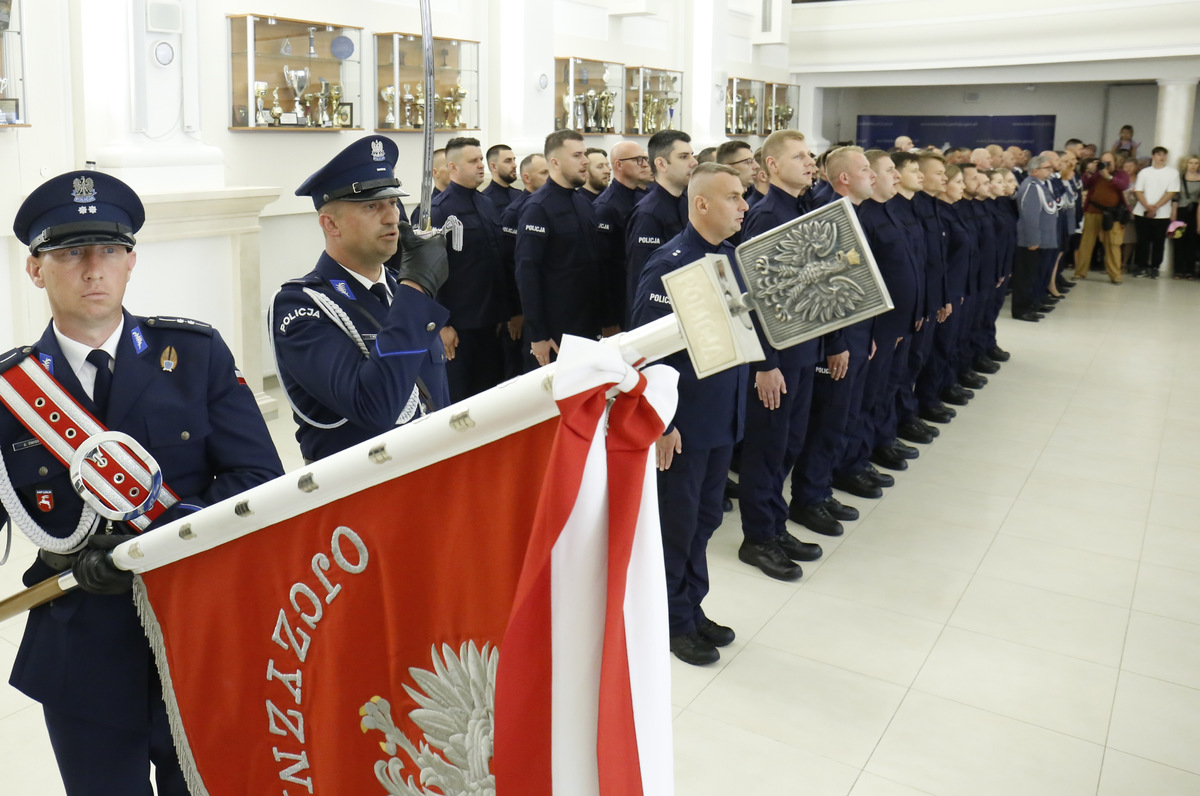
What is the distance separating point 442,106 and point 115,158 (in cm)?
338

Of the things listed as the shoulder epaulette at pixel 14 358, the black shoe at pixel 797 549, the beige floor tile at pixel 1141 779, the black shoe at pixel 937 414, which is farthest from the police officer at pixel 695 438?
the black shoe at pixel 937 414

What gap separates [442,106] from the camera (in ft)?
27.1

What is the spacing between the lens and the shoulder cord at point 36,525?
162 centimetres

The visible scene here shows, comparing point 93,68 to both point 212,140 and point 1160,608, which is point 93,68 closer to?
point 212,140

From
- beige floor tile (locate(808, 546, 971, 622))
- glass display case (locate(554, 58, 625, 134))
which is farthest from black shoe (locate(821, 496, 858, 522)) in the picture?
glass display case (locate(554, 58, 625, 134))

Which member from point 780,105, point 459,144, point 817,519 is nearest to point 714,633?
point 817,519

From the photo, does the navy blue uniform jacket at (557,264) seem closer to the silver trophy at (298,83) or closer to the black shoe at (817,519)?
the black shoe at (817,519)

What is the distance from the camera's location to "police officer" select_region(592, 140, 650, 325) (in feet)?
18.0

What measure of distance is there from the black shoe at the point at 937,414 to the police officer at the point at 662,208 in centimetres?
257

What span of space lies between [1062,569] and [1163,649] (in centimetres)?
70

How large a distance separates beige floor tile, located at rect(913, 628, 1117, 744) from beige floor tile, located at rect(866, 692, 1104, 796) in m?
0.08

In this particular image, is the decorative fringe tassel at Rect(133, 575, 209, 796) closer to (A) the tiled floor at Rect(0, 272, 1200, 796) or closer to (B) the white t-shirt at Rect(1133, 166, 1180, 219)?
(A) the tiled floor at Rect(0, 272, 1200, 796)

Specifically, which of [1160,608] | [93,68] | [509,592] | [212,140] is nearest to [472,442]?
[509,592]

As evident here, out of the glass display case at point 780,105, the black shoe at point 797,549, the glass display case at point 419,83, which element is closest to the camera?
the black shoe at point 797,549
